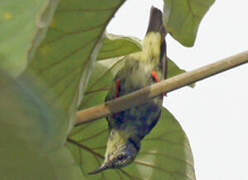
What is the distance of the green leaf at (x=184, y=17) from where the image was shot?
0.82m

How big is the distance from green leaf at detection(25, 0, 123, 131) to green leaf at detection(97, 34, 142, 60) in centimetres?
23

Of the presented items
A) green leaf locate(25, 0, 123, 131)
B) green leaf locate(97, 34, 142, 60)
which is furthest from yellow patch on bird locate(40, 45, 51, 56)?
green leaf locate(97, 34, 142, 60)

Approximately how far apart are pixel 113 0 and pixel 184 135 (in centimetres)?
51

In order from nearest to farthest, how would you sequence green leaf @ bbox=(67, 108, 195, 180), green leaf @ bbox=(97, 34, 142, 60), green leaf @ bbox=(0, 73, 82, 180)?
green leaf @ bbox=(0, 73, 82, 180)
green leaf @ bbox=(97, 34, 142, 60)
green leaf @ bbox=(67, 108, 195, 180)

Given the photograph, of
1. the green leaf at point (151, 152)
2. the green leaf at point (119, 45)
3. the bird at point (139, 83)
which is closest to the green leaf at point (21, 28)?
the green leaf at point (119, 45)

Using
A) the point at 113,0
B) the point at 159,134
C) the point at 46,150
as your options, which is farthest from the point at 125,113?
the point at 46,150

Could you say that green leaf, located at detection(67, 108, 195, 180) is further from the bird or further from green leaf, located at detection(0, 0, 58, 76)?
green leaf, located at detection(0, 0, 58, 76)

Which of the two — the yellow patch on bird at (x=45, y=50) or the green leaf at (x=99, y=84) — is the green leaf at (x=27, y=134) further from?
the green leaf at (x=99, y=84)

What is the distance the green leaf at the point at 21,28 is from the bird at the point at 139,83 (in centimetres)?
97

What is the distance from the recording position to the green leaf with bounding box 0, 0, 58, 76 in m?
0.25

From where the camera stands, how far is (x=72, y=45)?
53 centimetres

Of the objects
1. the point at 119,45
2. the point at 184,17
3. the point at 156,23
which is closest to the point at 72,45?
the point at 119,45

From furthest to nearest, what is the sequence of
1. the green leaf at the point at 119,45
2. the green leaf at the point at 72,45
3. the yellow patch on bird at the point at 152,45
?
the yellow patch on bird at the point at 152,45, the green leaf at the point at 119,45, the green leaf at the point at 72,45

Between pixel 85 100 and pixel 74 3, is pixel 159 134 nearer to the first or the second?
pixel 85 100
